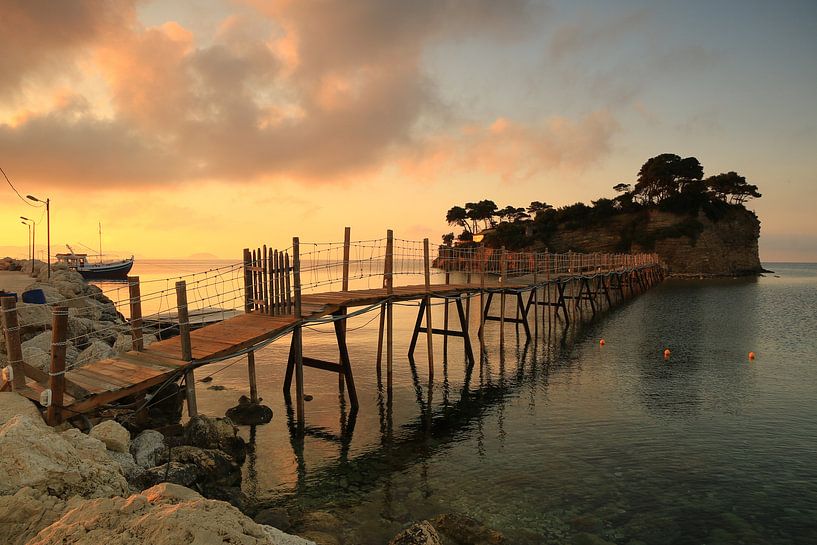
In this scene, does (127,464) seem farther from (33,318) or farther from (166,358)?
(33,318)

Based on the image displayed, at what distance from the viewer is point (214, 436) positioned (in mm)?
10469

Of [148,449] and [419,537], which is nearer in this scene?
[419,537]

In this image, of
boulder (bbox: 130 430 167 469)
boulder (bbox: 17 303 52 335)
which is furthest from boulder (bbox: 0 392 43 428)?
boulder (bbox: 17 303 52 335)

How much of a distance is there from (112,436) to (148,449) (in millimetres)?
799

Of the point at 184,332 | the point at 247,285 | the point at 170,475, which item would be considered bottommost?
the point at 170,475

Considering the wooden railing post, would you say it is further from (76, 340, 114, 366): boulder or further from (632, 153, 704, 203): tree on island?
(632, 153, 704, 203): tree on island

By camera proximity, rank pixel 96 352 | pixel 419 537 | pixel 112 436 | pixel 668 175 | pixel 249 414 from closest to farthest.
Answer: pixel 419 537
pixel 112 436
pixel 96 352
pixel 249 414
pixel 668 175

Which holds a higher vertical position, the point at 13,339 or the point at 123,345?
the point at 13,339

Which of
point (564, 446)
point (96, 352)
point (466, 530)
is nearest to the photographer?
point (466, 530)

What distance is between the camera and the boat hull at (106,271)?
2878 inches

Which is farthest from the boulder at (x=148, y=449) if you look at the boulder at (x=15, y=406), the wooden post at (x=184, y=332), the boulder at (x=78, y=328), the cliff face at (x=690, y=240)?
the cliff face at (x=690, y=240)

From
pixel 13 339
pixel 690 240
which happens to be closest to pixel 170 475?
pixel 13 339

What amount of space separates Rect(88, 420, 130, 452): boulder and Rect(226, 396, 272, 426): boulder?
477 centimetres

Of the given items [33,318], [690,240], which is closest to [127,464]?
[33,318]
